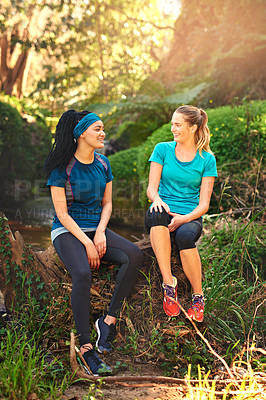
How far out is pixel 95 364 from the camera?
261 centimetres

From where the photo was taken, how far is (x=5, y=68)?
15914 mm

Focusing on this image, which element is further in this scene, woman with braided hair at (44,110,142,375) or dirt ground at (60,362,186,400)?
woman with braided hair at (44,110,142,375)

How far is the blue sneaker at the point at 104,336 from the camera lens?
284 centimetres

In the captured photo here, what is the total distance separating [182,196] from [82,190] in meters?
0.82

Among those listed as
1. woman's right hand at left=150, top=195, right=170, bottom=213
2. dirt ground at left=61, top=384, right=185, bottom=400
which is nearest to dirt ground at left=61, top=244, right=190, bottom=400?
dirt ground at left=61, top=384, right=185, bottom=400

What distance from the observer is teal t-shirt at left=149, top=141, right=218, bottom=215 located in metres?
3.24

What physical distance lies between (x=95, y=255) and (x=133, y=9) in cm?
1606

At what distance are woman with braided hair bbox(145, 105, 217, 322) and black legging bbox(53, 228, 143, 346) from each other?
22 cm

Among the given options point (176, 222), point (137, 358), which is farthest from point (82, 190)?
point (137, 358)

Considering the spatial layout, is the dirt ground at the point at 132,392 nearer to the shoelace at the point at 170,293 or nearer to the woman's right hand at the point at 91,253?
the shoelace at the point at 170,293

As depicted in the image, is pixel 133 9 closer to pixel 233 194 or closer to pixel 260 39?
pixel 260 39

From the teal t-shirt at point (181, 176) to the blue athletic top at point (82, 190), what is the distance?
1.63 ft

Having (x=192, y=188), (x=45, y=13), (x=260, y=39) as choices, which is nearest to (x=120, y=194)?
(x=260, y=39)

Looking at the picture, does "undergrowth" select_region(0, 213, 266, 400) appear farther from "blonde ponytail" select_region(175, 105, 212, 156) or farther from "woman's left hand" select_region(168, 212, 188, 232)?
"blonde ponytail" select_region(175, 105, 212, 156)
